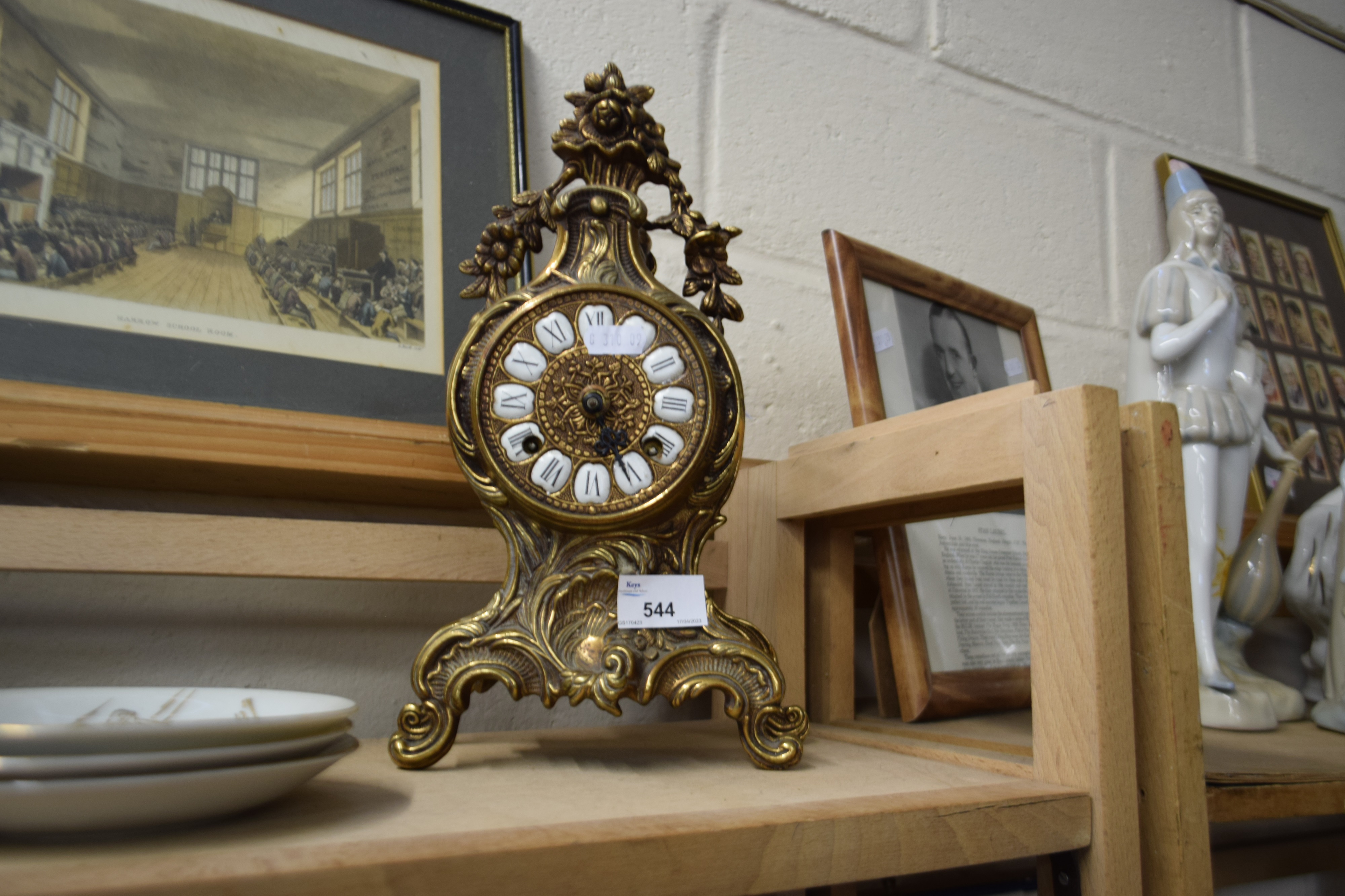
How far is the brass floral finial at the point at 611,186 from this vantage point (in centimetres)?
76

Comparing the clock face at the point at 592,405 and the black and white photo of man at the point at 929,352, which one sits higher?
the black and white photo of man at the point at 929,352

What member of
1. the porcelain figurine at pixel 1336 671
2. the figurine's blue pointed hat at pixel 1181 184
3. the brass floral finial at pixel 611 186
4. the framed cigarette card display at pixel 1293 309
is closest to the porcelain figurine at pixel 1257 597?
the porcelain figurine at pixel 1336 671

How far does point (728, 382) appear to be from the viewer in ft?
2.45

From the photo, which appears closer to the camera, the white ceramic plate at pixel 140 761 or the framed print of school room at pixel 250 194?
the white ceramic plate at pixel 140 761

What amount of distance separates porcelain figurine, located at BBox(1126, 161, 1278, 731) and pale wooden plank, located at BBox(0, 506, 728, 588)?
2.65 ft

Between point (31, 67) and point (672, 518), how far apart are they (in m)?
0.69

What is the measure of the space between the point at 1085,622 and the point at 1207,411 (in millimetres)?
583

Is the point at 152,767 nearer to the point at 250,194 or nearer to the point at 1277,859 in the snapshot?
the point at 250,194

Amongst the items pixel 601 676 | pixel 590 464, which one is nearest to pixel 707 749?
pixel 601 676

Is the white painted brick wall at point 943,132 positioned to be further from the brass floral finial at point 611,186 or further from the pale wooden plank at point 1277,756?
the pale wooden plank at point 1277,756

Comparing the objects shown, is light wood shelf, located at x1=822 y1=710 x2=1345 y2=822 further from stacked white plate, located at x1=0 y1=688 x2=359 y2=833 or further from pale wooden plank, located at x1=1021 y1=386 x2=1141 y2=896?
stacked white plate, located at x1=0 y1=688 x2=359 y2=833

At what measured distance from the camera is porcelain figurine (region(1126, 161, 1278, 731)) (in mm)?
1031

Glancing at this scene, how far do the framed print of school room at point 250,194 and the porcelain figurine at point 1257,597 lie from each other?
99 centimetres

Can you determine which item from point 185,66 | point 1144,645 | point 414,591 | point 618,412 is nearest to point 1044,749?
point 1144,645
